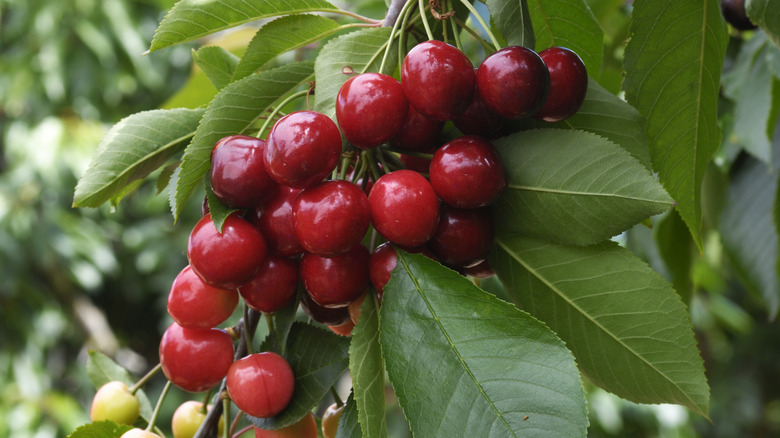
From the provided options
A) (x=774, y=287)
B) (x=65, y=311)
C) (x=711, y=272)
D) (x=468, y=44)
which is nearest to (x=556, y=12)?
(x=774, y=287)

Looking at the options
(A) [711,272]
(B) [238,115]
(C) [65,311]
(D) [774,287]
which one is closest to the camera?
(B) [238,115]

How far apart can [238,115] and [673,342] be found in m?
0.40

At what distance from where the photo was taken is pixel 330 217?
0.46 meters

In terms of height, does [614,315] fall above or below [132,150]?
below

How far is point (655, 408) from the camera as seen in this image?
2883 mm

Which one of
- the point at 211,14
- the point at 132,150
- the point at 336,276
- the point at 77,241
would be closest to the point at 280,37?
the point at 211,14

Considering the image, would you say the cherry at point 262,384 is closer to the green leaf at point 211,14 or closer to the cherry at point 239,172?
the cherry at point 239,172

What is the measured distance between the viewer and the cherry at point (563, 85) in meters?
0.52

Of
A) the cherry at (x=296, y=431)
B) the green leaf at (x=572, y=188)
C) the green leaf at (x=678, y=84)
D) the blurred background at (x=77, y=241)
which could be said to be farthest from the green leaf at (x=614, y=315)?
the blurred background at (x=77, y=241)

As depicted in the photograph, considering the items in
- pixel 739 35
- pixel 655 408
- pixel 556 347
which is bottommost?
pixel 655 408

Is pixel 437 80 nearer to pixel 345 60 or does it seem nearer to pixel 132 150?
pixel 345 60

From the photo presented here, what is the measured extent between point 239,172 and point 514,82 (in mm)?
211

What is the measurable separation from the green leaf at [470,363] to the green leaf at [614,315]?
9cm

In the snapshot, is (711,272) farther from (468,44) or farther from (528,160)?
(528,160)
